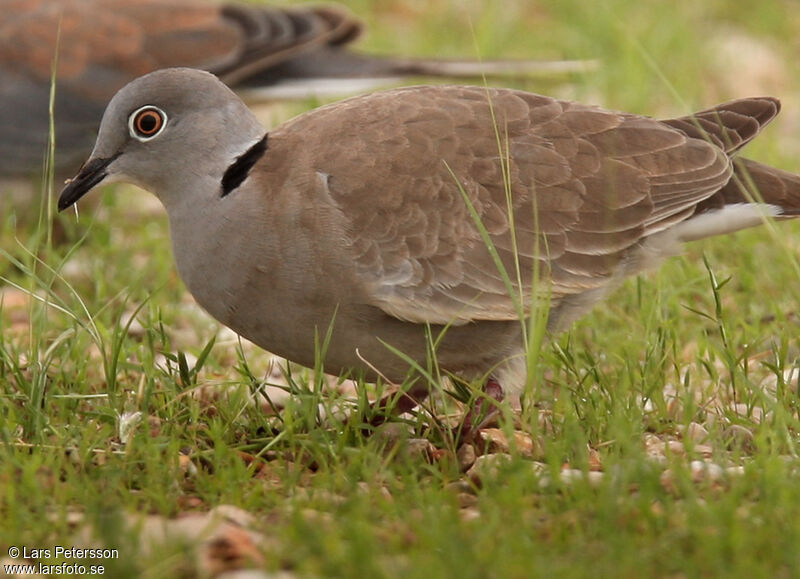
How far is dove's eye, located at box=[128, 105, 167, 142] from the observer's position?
4289 mm

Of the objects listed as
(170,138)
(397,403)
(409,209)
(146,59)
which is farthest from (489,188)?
(146,59)

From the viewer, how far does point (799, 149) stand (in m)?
7.78

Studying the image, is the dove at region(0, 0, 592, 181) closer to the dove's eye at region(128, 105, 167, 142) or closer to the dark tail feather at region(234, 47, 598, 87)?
the dark tail feather at region(234, 47, 598, 87)

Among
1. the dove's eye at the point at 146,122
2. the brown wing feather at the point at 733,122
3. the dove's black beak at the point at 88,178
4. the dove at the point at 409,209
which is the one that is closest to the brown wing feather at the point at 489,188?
the dove at the point at 409,209

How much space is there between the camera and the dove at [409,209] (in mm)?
4094

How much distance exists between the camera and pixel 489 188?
170 inches

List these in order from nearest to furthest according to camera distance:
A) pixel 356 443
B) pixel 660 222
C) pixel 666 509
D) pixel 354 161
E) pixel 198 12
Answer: pixel 666 509 < pixel 356 443 < pixel 354 161 < pixel 660 222 < pixel 198 12

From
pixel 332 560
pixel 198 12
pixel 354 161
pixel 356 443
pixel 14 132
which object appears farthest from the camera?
pixel 198 12

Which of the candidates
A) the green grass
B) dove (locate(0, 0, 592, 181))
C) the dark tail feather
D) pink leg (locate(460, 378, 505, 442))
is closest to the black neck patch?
the green grass

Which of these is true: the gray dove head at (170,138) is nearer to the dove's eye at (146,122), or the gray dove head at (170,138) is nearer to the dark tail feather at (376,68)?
the dove's eye at (146,122)

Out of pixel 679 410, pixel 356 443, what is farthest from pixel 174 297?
pixel 679 410

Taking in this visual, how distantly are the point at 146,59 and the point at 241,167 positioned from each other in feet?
10.2

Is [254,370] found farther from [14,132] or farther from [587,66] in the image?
[587,66]

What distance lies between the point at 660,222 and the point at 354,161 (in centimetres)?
113
